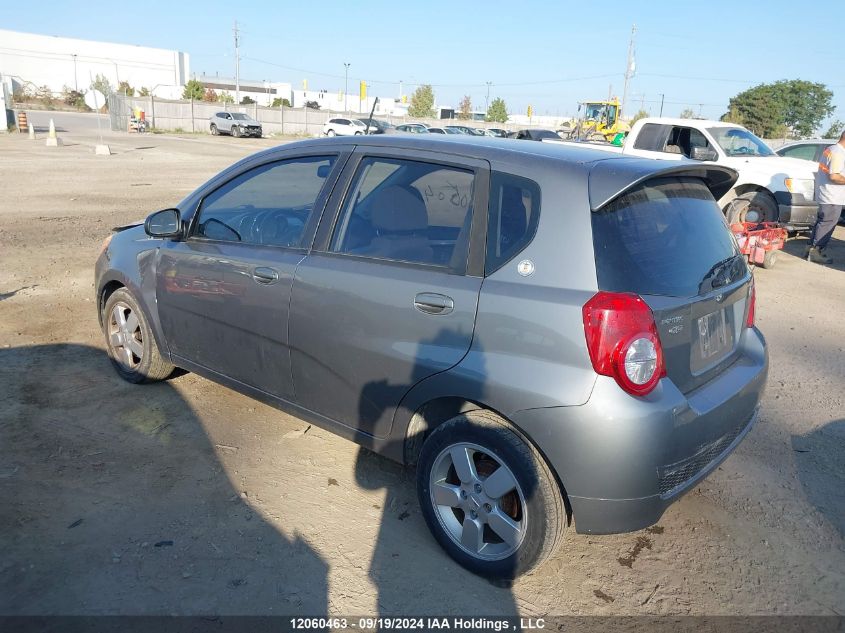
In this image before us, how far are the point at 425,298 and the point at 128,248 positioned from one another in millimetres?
2547

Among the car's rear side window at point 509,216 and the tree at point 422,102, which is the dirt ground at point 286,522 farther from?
the tree at point 422,102

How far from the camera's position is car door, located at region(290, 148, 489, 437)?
2.80m

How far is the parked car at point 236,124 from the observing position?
149ft

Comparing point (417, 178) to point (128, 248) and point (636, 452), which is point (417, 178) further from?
point (128, 248)

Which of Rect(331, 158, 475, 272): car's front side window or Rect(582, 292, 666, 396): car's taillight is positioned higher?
Rect(331, 158, 475, 272): car's front side window

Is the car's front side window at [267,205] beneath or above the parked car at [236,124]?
beneath

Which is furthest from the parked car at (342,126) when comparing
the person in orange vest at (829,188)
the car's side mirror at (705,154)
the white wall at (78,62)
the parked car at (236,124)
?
the white wall at (78,62)

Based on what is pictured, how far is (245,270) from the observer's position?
354cm

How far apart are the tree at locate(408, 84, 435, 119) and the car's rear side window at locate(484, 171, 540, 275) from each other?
92.2 meters

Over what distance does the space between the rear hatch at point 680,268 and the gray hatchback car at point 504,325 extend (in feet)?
0.03

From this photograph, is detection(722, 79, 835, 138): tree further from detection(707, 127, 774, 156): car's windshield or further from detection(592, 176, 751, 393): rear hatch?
detection(592, 176, 751, 393): rear hatch

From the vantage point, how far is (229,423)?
4.14 metres


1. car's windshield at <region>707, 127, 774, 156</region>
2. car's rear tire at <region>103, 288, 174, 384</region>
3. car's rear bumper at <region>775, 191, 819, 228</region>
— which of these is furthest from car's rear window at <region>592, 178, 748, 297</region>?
car's windshield at <region>707, 127, 774, 156</region>

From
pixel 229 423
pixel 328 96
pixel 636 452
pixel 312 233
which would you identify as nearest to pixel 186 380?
pixel 229 423
